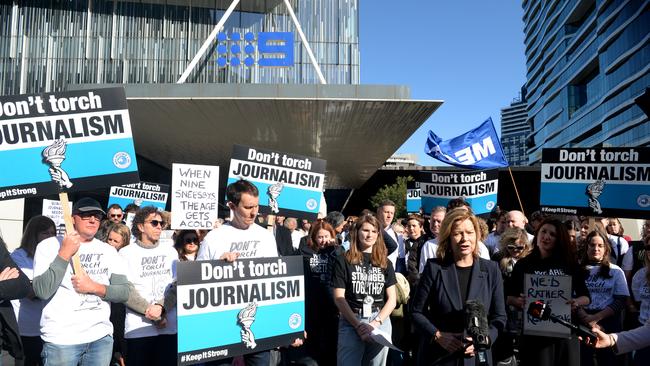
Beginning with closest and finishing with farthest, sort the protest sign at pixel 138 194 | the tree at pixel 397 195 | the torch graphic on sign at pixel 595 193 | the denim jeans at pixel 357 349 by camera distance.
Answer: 1. the denim jeans at pixel 357 349
2. the torch graphic on sign at pixel 595 193
3. the protest sign at pixel 138 194
4. the tree at pixel 397 195

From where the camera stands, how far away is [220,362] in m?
4.25

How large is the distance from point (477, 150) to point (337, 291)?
667 cm

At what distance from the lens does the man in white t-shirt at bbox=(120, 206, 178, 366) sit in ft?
15.3

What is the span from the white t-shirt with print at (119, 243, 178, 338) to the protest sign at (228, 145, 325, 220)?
6.33 ft

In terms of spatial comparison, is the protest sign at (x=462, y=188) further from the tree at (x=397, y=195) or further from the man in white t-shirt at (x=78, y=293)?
the tree at (x=397, y=195)

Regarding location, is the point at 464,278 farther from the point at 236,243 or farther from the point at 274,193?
the point at 274,193

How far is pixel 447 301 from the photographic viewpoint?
12.8 feet

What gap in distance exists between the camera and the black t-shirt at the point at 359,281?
5.01 metres

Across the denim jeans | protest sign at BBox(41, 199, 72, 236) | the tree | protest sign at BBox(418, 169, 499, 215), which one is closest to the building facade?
the tree

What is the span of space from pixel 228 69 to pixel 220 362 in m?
25.5

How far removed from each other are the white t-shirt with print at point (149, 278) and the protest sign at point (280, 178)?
1928mm

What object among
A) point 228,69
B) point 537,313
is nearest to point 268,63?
point 228,69

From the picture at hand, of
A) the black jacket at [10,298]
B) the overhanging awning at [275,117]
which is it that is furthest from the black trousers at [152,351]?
the overhanging awning at [275,117]

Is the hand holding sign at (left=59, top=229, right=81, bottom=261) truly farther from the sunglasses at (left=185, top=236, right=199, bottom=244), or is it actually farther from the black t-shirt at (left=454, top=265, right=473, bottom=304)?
the black t-shirt at (left=454, top=265, right=473, bottom=304)
